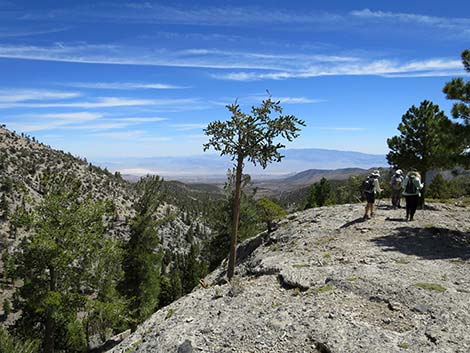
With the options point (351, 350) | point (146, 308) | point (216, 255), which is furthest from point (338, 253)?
point (216, 255)

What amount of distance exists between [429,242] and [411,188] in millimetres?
3048

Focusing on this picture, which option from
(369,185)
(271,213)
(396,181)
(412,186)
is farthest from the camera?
(271,213)

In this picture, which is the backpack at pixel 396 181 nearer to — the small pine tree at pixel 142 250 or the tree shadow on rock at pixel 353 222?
the tree shadow on rock at pixel 353 222

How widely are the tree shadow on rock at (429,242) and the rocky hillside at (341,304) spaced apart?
0.05m

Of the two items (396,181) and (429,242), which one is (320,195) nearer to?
(396,181)

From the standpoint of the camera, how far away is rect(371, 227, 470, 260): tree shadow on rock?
624 inches

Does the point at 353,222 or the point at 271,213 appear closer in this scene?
the point at 353,222

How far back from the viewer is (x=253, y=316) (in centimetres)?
1104

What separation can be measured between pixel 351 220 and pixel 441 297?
38.1ft

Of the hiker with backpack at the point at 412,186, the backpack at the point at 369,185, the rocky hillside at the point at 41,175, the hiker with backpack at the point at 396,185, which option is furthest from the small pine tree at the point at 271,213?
the rocky hillside at the point at 41,175

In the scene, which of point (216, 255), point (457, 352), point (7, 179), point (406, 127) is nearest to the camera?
point (457, 352)

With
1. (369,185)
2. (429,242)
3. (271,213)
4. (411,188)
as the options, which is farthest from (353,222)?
(271,213)

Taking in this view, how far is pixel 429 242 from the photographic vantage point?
57.0 feet

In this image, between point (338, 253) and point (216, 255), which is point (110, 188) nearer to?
point (216, 255)
